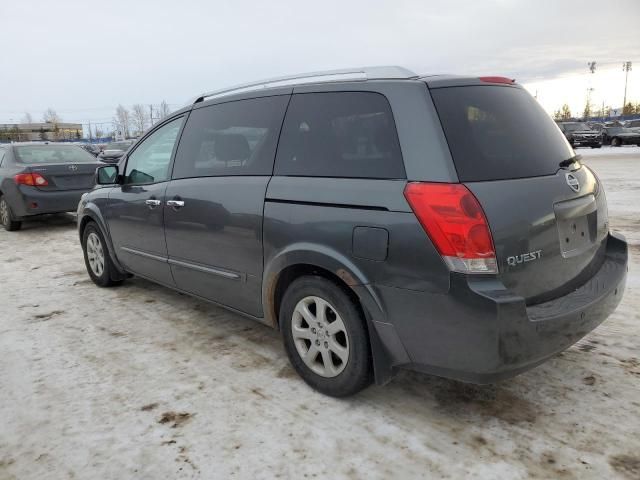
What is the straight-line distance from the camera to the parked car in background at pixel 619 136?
3200 centimetres

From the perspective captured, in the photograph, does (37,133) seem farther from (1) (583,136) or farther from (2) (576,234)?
(2) (576,234)

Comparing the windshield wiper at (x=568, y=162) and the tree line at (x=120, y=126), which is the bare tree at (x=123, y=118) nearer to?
the tree line at (x=120, y=126)

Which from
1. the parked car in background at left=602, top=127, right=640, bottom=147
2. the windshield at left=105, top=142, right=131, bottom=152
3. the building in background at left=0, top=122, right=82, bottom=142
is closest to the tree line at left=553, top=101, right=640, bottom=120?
the parked car in background at left=602, top=127, right=640, bottom=147

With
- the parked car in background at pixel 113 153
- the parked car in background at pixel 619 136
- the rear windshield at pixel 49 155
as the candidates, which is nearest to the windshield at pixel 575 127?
the parked car in background at pixel 619 136

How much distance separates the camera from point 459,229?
2.24m

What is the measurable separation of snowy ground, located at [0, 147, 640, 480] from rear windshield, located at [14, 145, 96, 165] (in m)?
5.94

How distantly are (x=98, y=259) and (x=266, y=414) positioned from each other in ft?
10.9

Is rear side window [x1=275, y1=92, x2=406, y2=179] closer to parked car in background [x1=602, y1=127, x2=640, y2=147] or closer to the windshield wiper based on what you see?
the windshield wiper

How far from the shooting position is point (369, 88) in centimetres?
270

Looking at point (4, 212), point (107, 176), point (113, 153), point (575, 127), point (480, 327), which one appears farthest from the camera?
point (575, 127)

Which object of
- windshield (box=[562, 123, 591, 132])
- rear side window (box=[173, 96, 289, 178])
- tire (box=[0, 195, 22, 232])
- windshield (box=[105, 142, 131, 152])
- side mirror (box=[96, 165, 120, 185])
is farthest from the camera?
windshield (box=[562, 123, 591, 132])

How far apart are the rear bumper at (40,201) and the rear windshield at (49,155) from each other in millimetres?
620

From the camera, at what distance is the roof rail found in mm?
2738

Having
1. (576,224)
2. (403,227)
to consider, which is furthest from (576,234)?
(403,227)
